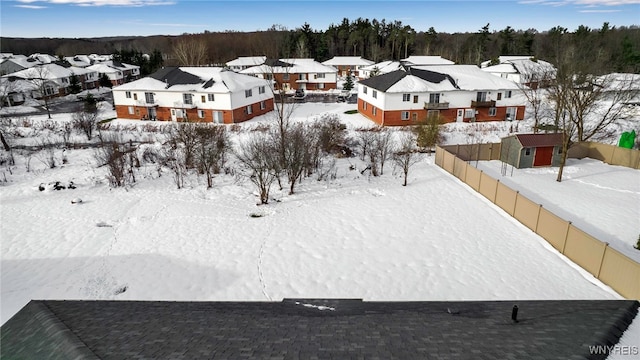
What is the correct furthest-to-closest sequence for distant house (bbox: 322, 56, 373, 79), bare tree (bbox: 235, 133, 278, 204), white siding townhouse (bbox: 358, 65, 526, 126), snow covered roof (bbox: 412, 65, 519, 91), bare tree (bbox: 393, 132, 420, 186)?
distant house (bbox: 322, 56, 373, 79)
snow covered roof (bbox: 412, 65, 519, 91)
white siding townhouse (bbox: 358, 65, 526, 126)
bare tree (bbox: 393, 132, 420, 186)
bare tree (bbox: 235, 133, 278, 204)

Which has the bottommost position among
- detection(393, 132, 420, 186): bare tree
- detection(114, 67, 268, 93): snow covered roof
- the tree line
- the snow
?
the snow

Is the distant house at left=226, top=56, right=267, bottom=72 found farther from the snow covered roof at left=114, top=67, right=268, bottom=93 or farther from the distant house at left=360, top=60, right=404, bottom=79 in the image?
the snow covered roof at left=114, top=67, right=268, bottom=93

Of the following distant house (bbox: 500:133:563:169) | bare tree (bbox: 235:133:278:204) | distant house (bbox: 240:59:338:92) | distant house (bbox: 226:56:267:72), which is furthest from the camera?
distant house (bbox: 226:56:267:72)

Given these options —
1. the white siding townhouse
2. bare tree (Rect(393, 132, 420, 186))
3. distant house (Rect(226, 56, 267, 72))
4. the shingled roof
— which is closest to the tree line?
distant house (Rect(226, 56, 267, 72))

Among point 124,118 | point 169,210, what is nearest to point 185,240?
point 169,210

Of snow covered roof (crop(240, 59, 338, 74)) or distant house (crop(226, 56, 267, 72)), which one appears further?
distant house (crop(226, 56, 267, 72))

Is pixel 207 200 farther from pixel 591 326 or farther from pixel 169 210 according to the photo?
pixel 591 326

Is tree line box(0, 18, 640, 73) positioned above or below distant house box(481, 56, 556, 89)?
above
